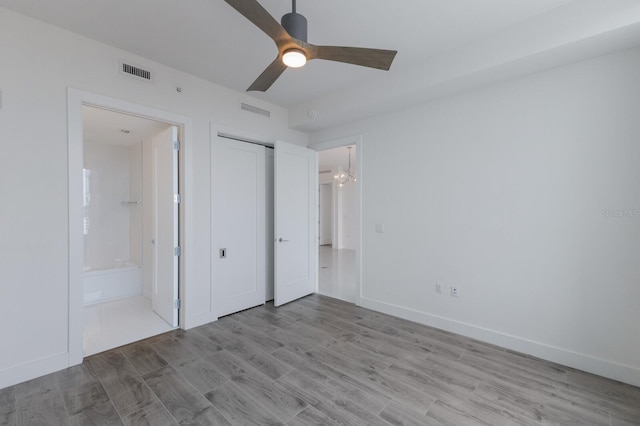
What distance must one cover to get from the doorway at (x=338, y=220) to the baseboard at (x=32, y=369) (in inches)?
124

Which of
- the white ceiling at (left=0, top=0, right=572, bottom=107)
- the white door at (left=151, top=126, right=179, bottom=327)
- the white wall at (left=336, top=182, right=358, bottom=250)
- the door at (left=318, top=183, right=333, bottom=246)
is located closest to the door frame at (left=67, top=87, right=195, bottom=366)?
the white ceiling at (left=0, top=0, right=572, bottom=107)

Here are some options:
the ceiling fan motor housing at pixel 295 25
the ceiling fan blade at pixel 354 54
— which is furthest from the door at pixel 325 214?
the ceiling fan motor housing at pixel 295 25

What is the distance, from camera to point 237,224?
3.72 m

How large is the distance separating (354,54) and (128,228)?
519 centimetres

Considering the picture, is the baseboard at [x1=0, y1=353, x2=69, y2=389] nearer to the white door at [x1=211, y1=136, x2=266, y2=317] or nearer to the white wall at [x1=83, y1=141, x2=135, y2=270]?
the white door at [x1=211, y1=136, x2=266, y2=317]

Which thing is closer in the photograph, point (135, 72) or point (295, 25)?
point (295, 25)

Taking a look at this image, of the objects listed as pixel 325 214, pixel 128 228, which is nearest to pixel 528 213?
pixel 128 228

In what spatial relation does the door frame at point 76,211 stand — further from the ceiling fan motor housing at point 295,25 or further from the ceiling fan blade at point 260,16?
the ceiling fan motor housing at point 295,25

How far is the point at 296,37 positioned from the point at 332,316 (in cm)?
307

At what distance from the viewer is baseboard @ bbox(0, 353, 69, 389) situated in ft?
6.99

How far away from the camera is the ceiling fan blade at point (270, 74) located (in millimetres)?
1983

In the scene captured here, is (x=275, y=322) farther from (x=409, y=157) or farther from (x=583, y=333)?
(x=583, y=333)

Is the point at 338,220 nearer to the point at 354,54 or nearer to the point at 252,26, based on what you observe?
the point at 252,26

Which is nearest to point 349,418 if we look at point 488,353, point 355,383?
point 355,383
